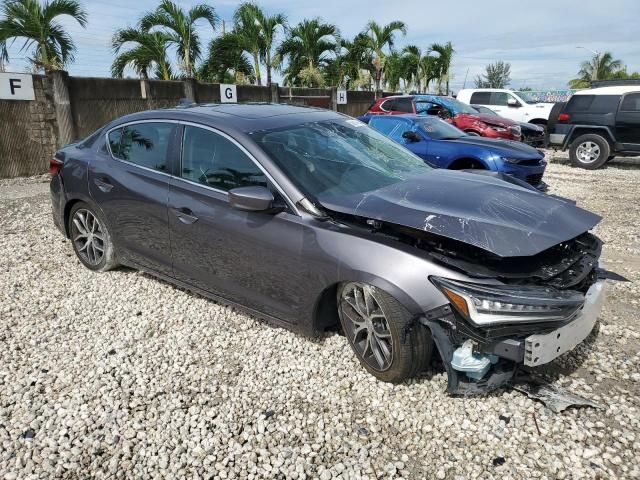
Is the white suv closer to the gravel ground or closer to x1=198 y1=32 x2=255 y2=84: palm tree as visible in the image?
x1=198 y1=32 x2=255 y2=84: palm tree

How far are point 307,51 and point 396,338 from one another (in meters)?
24.1

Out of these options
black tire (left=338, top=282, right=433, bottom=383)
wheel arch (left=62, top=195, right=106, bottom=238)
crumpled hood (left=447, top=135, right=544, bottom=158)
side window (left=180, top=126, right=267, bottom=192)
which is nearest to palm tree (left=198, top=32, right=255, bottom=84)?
crumpled hood (left=447, top=135, right=544, bottom=158)

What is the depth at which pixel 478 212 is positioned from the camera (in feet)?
9.39

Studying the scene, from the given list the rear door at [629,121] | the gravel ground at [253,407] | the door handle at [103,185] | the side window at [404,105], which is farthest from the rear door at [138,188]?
the rear door at [629,121]

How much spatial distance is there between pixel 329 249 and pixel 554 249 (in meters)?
1.32

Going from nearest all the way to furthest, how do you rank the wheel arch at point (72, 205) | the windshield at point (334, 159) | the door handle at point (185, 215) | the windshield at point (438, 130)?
the windshield at point (334, 159), the door handle at point (185, 215), the wheel arch at point (72, 205), the windshield at point (438, 130)

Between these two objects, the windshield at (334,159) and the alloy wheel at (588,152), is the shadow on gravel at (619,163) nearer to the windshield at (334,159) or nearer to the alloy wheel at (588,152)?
the alloy wheel at (588,152)

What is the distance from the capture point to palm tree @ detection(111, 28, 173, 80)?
1680cm

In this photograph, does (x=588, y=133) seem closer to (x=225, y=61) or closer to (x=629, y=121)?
(x=629, y=121)

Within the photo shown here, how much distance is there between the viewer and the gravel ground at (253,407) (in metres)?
2.47

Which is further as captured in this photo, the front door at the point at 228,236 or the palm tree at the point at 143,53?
the palm tree at the point at 143,53

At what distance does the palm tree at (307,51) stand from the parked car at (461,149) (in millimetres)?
16837

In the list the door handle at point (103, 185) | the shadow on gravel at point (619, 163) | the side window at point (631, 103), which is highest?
the side window at point (631, 103)

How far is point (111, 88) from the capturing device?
1153 centimetres
